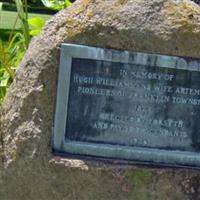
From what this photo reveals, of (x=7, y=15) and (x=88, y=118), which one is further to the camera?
(x=7, y=15)

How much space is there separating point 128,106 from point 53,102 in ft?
1.32

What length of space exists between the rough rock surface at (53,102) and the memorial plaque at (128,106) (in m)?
0.06

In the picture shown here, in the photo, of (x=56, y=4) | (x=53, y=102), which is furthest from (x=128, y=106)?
(x=56, y=4)

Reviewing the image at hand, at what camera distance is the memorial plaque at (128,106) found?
3.70 m

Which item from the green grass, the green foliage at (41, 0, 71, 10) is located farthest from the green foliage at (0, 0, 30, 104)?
the green grass

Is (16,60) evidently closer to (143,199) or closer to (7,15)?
(143,199)

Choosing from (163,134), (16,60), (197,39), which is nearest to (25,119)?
(163,134)

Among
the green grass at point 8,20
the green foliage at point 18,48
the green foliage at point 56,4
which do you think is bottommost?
the green foliage at point 18,48

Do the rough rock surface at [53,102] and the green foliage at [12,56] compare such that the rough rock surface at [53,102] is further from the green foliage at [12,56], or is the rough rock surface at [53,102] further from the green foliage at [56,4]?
the green foliage at [56,4]

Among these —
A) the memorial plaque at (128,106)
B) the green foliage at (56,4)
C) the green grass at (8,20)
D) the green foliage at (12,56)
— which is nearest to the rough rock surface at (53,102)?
the memorial plaque at (128,106)

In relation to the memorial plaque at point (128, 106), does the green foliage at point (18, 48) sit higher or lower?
higher

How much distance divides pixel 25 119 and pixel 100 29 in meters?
0.63

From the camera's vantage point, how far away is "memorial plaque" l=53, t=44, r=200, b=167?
370 cm

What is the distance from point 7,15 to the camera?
21.4 meters
